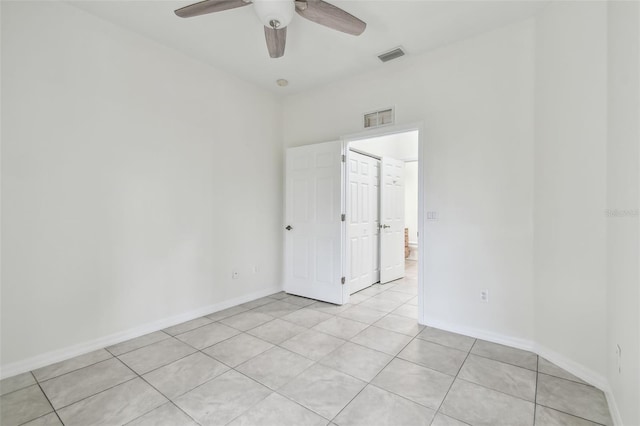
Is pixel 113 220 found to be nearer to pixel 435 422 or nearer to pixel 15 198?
Result: pixel 15 198

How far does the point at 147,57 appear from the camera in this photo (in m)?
2.87

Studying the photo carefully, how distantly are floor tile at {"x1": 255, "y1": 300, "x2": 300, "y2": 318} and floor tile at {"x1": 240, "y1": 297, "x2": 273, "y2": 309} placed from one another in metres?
0.09

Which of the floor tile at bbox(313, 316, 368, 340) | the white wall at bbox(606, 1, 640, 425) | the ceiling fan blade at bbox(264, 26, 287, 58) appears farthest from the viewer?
the floor tile at bbox(313, 316, 368, 340)

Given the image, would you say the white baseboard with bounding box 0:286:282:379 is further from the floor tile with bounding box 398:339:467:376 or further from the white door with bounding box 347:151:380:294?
the floor tile with bounding box 398:339:467:376

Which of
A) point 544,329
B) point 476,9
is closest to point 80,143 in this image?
point 476,9

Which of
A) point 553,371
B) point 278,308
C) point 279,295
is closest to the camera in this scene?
point 553,371

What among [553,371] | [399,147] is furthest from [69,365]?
[399,147]

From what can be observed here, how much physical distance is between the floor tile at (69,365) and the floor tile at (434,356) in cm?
254

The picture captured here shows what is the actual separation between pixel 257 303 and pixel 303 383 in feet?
6.25

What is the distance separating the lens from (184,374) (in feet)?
7.06

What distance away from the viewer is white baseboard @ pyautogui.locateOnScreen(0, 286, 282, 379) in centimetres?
216

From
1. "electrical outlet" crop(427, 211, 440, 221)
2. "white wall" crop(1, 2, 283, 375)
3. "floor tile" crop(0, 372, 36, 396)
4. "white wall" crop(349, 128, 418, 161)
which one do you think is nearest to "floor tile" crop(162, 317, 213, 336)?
"white wall" crop(1, 2, 283, 375)

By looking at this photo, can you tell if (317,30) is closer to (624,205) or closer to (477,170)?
(477,170)

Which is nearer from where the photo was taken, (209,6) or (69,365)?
(209,6)
